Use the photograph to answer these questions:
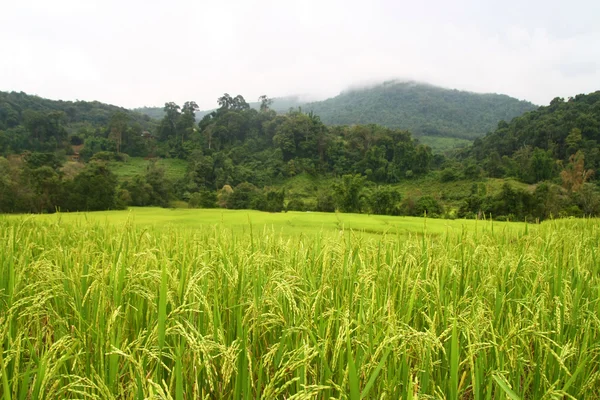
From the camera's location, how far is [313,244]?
9.45 ft

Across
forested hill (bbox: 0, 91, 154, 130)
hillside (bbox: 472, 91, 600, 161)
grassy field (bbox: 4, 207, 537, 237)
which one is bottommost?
grassy field (bbox: 4, 207, 537, 237)

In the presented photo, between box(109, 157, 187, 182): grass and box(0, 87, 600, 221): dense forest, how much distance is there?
1.53 meters

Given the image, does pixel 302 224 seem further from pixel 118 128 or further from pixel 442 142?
pixel 442 142

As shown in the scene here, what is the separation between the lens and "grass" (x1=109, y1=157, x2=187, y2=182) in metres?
47.8

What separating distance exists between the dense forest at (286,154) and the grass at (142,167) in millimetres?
1532

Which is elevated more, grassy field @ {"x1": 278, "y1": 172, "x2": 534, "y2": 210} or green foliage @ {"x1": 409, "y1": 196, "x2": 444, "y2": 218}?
grassy field @ {"x1": 278, "y1": 172, "x2": 534, "y2": 210}

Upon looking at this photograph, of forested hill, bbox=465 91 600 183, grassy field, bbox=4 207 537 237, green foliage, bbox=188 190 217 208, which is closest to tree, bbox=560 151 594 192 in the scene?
forested hill, bbox=465 91 600 183

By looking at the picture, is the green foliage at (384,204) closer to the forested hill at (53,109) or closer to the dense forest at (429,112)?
the forested hill at (53,109)

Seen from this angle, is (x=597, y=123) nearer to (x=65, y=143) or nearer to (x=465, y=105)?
(x=65, y=143)

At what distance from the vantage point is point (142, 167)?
52.3 meters

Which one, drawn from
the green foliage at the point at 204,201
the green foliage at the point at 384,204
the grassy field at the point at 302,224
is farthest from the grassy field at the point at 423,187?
the grassy field at the point at 302,224

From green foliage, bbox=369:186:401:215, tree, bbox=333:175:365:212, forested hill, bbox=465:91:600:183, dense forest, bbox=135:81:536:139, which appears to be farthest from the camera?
dense forest, bbox=135:81:536:139

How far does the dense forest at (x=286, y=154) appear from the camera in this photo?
32.7 metres

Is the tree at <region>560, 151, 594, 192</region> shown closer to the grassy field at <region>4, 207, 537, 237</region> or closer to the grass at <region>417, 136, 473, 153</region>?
the grassy field at <region>4, 207, 537, 237</region>
